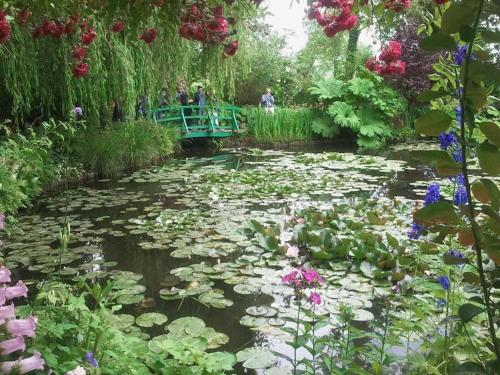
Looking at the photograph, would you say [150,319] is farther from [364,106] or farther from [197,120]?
[364,106]

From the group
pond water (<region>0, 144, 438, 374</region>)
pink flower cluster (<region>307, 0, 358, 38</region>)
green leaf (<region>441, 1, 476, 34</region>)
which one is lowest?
Answer: pond water (<region>0, 144, 438, 374</region>)

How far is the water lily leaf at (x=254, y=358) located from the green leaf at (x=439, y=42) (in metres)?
1.65

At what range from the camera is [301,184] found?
588cm

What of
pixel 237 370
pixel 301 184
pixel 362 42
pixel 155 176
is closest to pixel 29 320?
pixel 237 370

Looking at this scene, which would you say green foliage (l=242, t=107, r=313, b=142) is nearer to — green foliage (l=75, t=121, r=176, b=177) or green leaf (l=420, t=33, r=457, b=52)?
green foliage (l=75, t=121, r=176, b=177)

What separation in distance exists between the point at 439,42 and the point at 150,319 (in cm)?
216

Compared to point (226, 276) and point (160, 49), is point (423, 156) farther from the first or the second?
point (160, 49)

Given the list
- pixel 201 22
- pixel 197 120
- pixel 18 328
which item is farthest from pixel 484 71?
pixel 197 120

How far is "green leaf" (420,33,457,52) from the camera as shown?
555 millimetres

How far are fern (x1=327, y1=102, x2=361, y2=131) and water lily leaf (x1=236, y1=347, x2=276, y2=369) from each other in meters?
9.59

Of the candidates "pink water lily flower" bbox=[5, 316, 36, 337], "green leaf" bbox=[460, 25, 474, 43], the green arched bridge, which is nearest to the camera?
"green leaf" bbox=[460, 25, 474, 43]

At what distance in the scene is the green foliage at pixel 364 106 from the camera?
11094 mm

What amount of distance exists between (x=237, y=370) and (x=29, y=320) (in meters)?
1.42

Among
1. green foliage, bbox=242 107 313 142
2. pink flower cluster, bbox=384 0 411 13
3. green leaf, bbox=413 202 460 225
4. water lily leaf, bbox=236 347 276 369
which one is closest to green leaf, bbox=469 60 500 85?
green leaf, bbox=413 202 460 225
